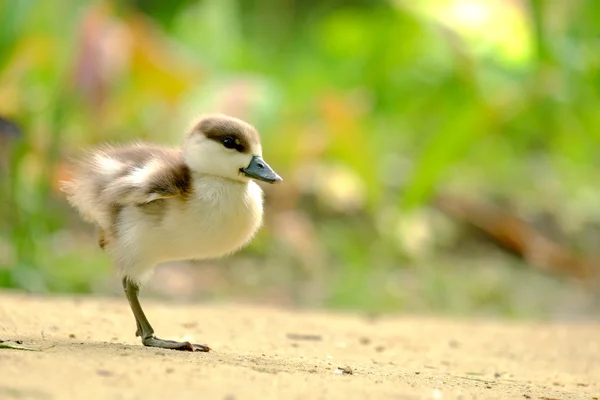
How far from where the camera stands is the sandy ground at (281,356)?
2014 millimetres

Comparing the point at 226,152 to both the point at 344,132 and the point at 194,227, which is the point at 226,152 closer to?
the point at 194,227

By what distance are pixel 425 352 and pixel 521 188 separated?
4.51 metres

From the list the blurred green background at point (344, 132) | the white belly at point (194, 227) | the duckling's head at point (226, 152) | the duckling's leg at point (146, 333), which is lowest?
the duckling's leg at point (146, 333)

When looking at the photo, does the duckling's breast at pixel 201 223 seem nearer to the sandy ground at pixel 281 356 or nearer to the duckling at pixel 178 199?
the duckling at pixel 178 199

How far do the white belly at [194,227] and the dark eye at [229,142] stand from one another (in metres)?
0.10

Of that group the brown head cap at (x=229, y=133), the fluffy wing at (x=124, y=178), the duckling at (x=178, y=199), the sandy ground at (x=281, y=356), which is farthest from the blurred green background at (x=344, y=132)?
the brown head cap at (x=229, y=133)

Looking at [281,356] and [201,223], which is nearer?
[201,223]

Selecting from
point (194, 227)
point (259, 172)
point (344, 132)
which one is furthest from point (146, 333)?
point (344, 132)

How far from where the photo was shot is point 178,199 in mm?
2697

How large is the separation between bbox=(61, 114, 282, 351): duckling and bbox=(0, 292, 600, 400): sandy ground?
26 cm

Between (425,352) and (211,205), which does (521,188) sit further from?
(211,205)

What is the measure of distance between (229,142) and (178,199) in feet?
0.77

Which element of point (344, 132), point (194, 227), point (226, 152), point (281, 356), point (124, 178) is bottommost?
point (281, 356)

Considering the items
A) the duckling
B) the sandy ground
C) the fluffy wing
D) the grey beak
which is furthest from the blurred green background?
the grey beak
